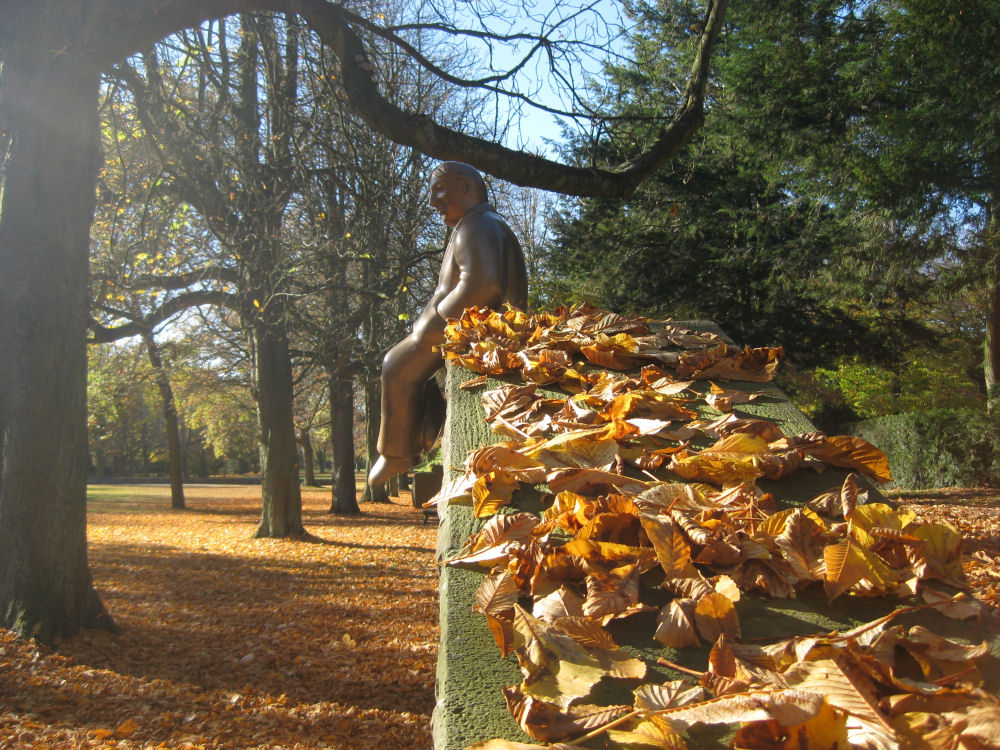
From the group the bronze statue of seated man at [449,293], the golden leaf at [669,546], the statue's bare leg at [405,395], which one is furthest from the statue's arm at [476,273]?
the golden leaf at [669,546]

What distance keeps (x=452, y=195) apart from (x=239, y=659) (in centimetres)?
415

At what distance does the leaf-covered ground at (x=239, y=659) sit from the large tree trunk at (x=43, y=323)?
1.67ft

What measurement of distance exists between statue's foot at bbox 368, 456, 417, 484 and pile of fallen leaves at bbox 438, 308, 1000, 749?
1.84m

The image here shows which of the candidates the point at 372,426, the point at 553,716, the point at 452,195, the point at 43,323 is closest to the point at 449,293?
the point at 452,195

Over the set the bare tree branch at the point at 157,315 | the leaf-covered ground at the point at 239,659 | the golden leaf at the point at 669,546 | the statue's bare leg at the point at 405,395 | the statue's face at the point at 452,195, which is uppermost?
the bare tree branch at the point at 157,315

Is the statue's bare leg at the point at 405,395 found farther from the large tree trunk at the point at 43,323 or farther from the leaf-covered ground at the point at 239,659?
the large tree trunk at the point at 43,323

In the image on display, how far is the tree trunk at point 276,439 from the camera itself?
12500 mm

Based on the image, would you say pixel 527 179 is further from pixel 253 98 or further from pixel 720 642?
pixel 253 98

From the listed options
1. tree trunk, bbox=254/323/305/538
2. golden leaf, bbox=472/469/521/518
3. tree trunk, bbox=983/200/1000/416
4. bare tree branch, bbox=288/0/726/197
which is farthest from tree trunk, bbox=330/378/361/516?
golden leaf, bbox=472/469/521/518

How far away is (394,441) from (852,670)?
3367mm

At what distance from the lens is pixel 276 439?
12.8m

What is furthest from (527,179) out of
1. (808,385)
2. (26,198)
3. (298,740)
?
(808,385)

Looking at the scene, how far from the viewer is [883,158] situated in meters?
10.5

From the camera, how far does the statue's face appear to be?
4.29m
